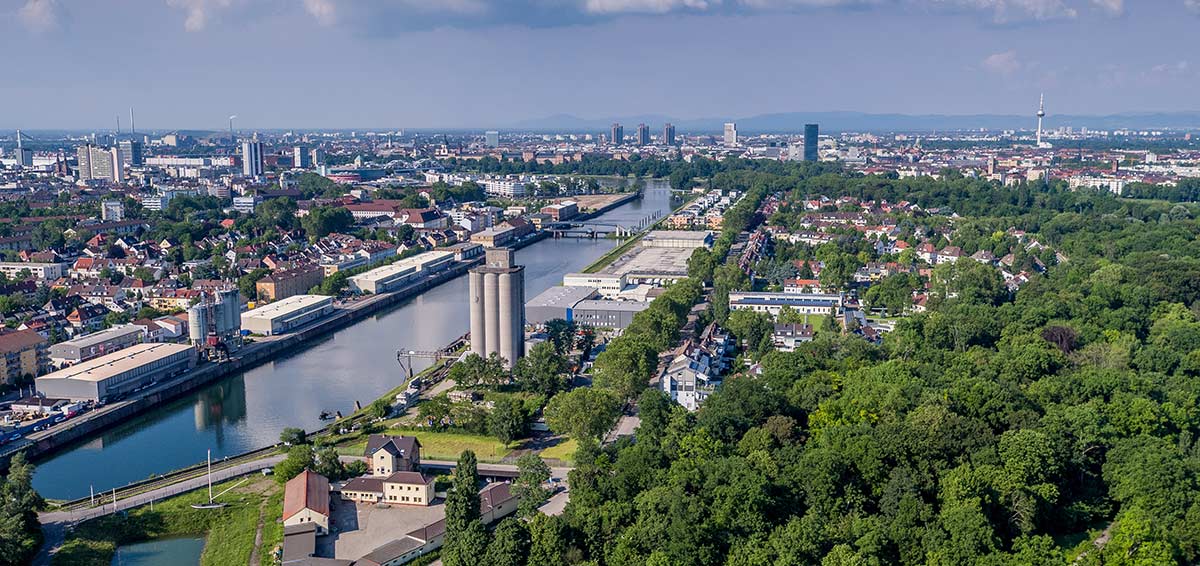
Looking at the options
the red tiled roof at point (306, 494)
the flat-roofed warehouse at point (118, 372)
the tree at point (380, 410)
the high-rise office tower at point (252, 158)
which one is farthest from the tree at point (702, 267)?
the high-rise office tower at point (252, 158)

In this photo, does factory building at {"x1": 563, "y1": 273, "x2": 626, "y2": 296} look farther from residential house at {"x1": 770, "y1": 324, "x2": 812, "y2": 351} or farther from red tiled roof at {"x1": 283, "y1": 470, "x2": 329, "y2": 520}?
red tiled roof at {"x1": 283, "y1": 470, "x2": 329, "y2": 520}

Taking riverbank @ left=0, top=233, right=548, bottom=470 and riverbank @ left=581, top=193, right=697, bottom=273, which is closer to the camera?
riverbank @ left=0, top=233, right=548, bottom=470

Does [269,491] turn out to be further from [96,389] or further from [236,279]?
[236,279]

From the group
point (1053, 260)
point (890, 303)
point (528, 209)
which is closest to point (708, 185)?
point (528, 209)

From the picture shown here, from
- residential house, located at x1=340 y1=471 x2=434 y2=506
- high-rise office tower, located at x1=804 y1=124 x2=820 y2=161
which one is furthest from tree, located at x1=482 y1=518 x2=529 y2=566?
high-rise office tower, located at x1=804 y1=124 x2=820 y2=161

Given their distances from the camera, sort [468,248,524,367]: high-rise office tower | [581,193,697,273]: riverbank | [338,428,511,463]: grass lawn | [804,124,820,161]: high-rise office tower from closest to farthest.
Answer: [338,428,511,463]: grass lawn < [468,248,524,367]: high-rise office tower < [581,193,697,273]: riverbank < [804,124,820,161]: high-rise office tower

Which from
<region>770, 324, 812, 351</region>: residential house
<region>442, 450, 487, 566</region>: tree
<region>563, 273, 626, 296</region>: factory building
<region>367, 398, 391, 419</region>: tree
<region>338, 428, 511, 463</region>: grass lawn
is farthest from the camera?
<region>563, 273, 626, 296</region>: factory building
